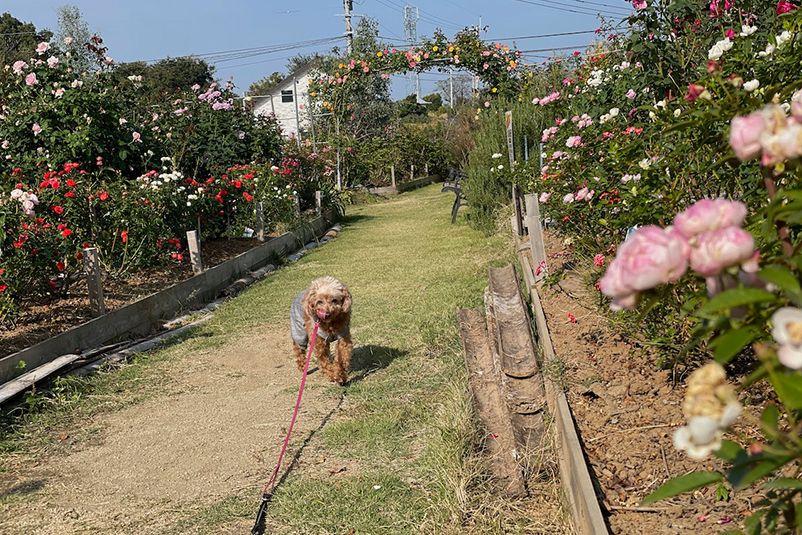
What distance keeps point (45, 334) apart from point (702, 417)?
675 cm

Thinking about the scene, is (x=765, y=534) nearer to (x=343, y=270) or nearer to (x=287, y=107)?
(x=343, y=270)

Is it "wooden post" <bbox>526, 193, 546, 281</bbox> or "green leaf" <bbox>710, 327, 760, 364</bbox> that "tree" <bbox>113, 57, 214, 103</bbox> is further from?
"green leaf" <bbox>710, 327, 760, 364</bbox>

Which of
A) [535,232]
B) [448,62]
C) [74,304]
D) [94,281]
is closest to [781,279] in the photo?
[535,232]

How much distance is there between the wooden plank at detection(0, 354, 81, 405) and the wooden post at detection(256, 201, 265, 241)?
A: 6803 millimetres

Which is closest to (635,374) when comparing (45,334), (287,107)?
(45,334)

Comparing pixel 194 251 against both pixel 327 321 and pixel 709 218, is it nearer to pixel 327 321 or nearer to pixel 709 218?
pixel 327 321

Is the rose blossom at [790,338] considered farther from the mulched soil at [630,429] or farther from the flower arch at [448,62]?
the flower arch at [448,62]

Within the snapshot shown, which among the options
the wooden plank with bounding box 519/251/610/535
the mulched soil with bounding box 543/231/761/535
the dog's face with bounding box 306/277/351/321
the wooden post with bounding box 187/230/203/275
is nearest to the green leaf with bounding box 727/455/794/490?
the wooden plank with bounding box 519/251/610/535

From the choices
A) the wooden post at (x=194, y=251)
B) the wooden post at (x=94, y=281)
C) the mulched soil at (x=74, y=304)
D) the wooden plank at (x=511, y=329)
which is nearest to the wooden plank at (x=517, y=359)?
the wooden plank at (x=511, y=329)

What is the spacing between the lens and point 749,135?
1101 millimetres

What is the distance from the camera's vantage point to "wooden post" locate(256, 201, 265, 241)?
12.7 m

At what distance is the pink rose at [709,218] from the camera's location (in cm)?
103

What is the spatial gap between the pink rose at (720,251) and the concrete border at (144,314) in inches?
220

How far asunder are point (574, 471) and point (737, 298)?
225cm
